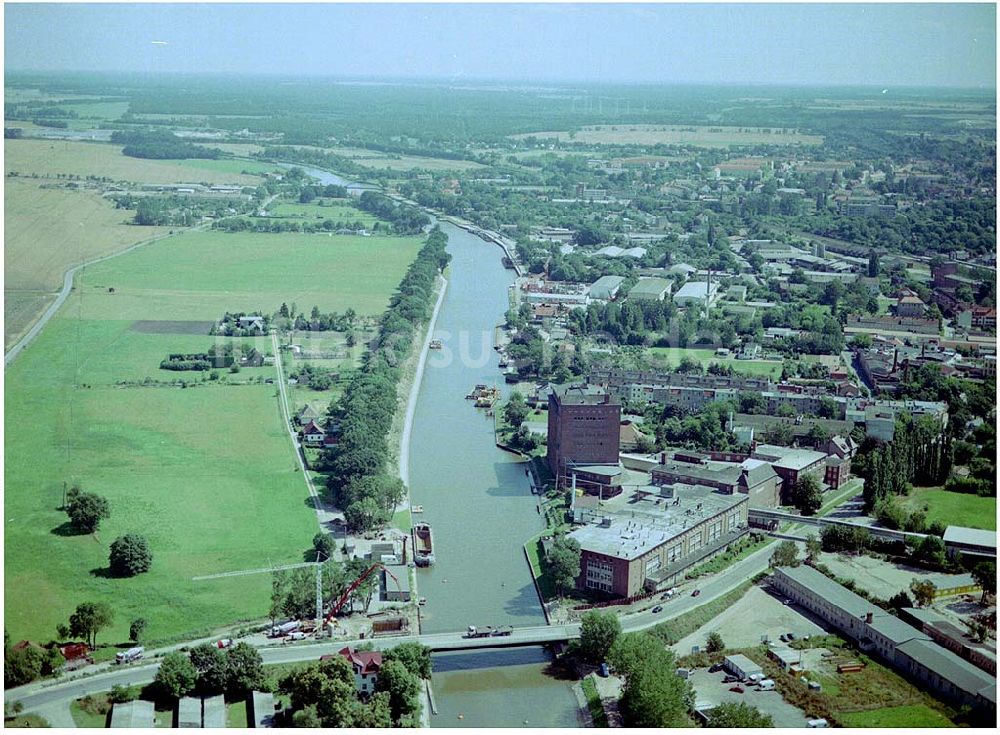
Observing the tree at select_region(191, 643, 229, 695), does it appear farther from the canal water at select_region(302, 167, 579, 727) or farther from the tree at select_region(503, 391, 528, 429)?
the tree at select_region(503, 391, 528, 429)

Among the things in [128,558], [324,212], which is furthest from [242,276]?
[128,558]

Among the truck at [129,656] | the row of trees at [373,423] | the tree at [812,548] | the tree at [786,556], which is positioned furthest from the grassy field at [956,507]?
the truck at [129,656]

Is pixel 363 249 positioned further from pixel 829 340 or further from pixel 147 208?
pixel 829 340

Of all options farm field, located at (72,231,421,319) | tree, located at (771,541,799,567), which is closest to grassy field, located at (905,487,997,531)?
tree, located at (771,541,799,567)

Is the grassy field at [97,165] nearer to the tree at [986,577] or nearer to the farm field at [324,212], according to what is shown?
the farm field at [324,212]

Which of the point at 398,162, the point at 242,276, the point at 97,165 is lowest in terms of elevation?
the point at 242,276

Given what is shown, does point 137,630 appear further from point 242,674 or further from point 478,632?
point 478,632
